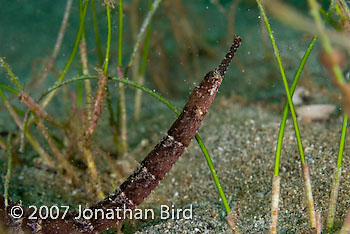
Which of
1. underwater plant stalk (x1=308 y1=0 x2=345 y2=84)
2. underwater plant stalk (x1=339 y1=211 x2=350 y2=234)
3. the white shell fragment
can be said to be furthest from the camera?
the white shell fragment

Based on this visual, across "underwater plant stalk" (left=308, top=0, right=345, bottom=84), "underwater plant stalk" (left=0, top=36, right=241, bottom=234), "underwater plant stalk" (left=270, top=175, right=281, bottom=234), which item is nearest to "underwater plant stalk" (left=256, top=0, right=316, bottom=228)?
"underwater plant stalk" (left=270, top=175, right=281, bottom=234)

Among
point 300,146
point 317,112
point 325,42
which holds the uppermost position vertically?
point 317,112

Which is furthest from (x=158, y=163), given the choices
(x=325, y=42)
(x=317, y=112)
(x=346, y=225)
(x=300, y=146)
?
(x=317, y=112)

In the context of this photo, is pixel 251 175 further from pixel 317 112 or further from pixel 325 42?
pixel 325 42

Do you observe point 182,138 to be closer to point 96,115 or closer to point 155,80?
point 96,115

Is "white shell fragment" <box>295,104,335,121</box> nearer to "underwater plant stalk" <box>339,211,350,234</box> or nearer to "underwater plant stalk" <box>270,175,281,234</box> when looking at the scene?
"underwater plant stalk" <box>270,175,281,234</box>

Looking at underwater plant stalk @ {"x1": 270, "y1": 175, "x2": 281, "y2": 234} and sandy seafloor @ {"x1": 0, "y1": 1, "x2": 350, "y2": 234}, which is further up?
sandy seafloor @ {"x1": 0, "y1": 1, "x2": 350, "y2": 234}

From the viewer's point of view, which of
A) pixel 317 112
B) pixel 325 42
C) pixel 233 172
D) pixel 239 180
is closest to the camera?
pixel 325 42

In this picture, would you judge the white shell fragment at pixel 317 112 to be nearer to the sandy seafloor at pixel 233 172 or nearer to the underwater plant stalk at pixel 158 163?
the sandy seafloor at pixel 233 172

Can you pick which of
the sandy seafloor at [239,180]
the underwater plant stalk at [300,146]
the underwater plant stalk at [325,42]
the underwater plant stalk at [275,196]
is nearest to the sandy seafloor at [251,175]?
the sandy seafloor at [239,180]

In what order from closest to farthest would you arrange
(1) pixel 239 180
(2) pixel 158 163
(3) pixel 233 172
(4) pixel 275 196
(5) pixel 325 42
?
(5) pixel 325 42
(4) pixel 275 196
(2) pixel 158 163
(1) pixel 239 180
(3) pixel 233 172

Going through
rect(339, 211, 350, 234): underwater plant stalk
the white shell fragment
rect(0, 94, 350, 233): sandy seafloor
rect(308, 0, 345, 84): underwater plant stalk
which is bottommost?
rect(339, 211, 350, 234): underwater plant stalk
